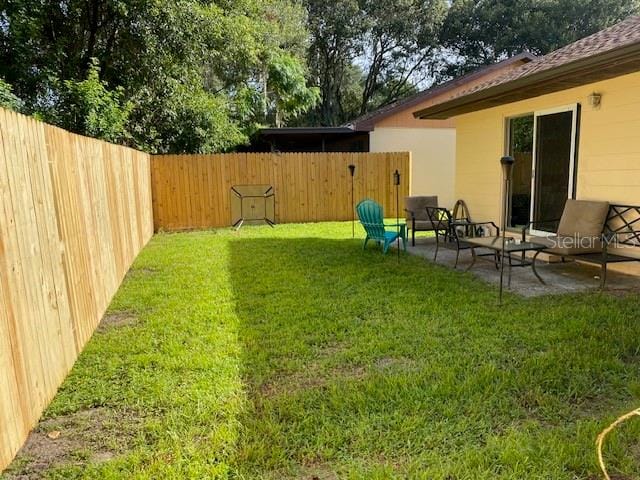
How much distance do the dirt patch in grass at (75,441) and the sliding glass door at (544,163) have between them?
5436mm

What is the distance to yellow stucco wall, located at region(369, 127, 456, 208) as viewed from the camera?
14.2 meters

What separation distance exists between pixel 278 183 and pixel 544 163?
21.2 feet

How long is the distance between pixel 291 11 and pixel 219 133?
9.19m

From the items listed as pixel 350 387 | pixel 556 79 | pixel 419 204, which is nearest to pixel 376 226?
pixel 419 204

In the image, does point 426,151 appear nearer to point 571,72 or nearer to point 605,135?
point 605,135

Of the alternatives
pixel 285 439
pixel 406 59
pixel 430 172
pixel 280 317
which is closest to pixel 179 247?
pixel 280 317

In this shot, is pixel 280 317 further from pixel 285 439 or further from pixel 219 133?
pixel 219 133

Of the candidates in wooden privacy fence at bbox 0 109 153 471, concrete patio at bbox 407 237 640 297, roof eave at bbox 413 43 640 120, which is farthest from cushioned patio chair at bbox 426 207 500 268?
wooden privacy fence at bbox 0 109 153 471

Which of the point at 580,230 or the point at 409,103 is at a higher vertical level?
the point at 409,103

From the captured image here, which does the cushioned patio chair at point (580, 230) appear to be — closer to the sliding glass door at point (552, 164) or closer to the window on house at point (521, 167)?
the sliding glass door at point (552, 164)

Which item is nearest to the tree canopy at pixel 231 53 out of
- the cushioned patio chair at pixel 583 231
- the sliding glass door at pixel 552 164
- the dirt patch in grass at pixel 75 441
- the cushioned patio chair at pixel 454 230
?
the dirt patch in grass at pixel 75 441

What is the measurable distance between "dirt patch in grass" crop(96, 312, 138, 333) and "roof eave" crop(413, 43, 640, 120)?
506 cm

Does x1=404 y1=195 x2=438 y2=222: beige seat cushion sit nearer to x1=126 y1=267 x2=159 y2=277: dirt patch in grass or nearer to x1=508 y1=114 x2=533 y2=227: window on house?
x1=508 y1=114 x2=533 y2=227: window on house

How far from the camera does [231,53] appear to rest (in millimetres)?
12484
